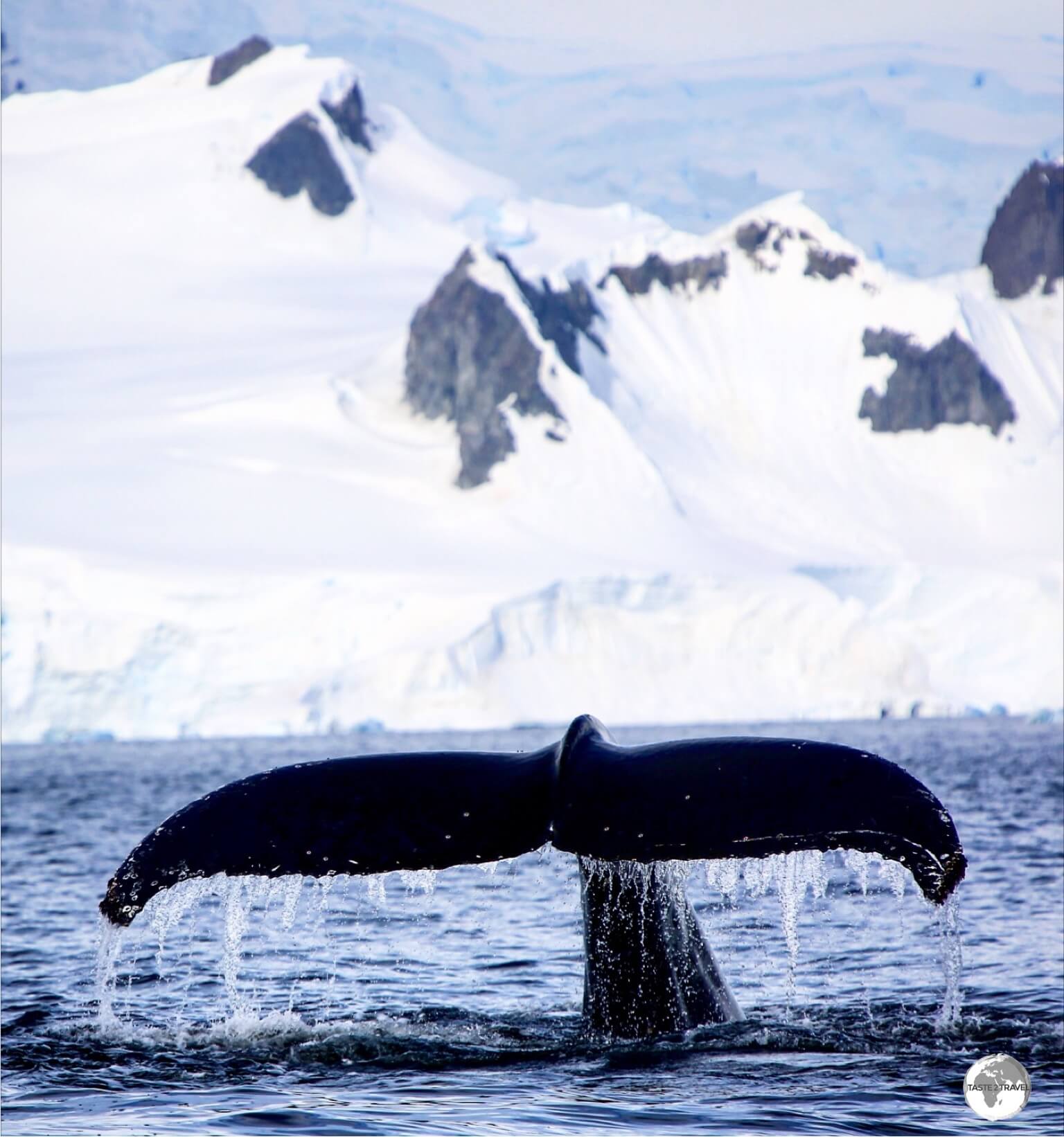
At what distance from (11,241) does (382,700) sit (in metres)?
86.1

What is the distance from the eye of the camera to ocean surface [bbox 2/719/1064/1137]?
6406 millimetres

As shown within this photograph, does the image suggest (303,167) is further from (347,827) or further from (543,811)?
(543,811)

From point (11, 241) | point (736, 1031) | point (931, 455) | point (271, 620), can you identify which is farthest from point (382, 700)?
point (11, 241)

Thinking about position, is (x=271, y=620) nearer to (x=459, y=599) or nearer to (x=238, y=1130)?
(x=459, y=599)

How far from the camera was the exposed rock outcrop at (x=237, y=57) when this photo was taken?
14538 cm

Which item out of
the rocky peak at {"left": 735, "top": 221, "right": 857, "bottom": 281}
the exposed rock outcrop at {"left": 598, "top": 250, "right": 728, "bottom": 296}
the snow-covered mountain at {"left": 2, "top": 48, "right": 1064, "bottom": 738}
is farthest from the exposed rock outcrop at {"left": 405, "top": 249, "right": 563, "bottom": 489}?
the rocky peak at {"left": 735, "top": 221, "right": 857, "bottom": 281}

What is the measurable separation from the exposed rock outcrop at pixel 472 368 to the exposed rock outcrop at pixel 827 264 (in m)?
23.4

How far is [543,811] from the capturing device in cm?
561

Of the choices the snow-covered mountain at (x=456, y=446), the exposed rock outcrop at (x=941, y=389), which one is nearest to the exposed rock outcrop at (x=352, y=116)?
the snow-covered mountain at (x=456, y=446)

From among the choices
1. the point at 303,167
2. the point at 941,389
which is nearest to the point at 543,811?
the point at 941,389

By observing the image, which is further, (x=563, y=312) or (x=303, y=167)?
(x=303, y=167)

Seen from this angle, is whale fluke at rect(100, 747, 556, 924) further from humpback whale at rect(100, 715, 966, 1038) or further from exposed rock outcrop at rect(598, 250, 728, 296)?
exposed rock outcrop at rect(598, 250, 728, 296)

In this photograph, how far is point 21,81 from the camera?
153000 millimetres

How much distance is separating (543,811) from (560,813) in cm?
6
